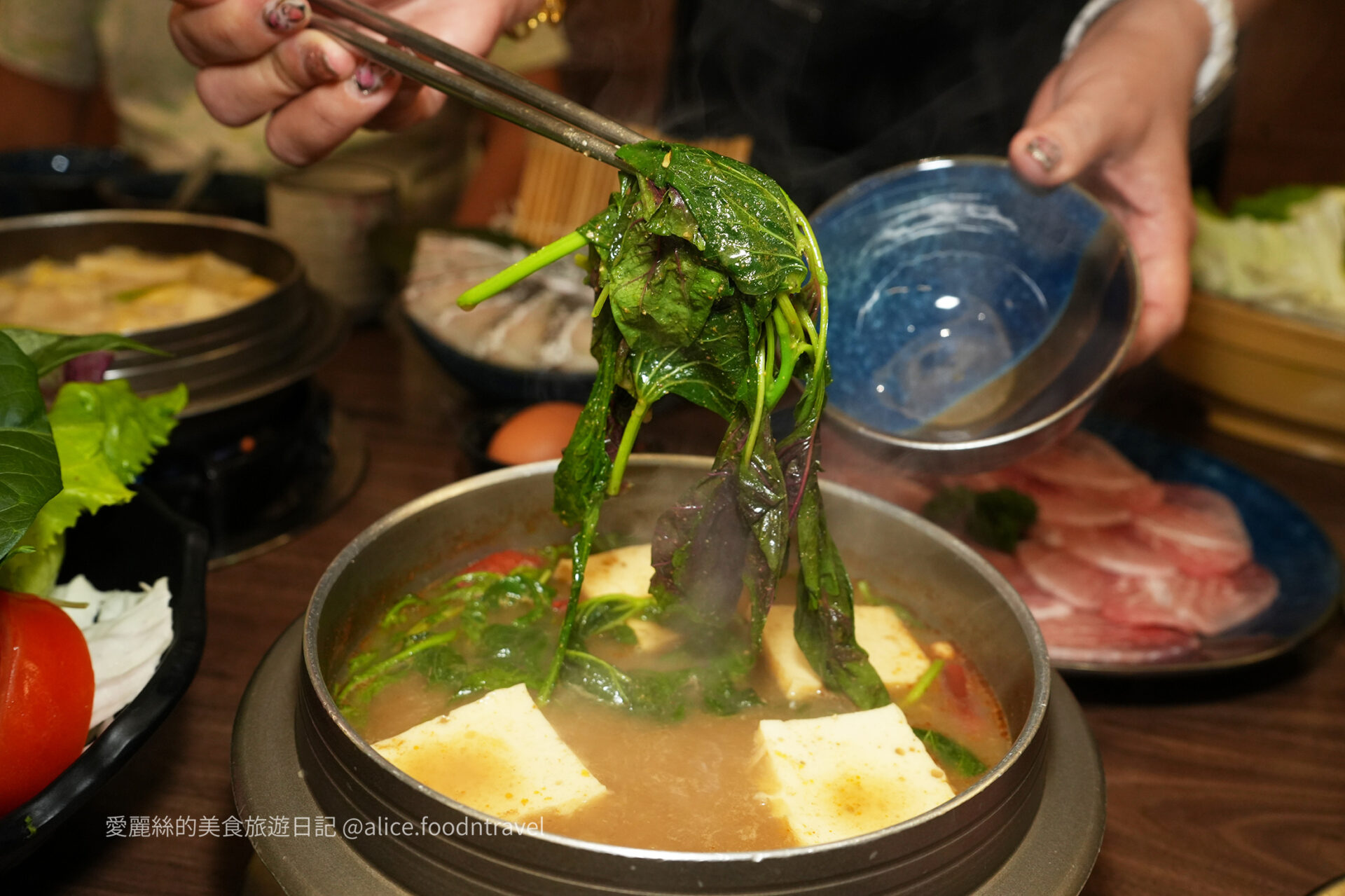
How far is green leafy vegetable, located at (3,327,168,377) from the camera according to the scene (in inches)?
65.2

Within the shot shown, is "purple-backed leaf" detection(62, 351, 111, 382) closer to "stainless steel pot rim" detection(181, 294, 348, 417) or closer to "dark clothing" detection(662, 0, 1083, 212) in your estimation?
"stainless steel pot rim" detection(181, 294, 348, 417)

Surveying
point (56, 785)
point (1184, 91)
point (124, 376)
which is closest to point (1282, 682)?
point (1184, 91)

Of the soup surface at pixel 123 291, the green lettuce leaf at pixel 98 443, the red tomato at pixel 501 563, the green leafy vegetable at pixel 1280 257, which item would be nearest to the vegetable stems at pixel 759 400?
the red tomato at pixel 501 563

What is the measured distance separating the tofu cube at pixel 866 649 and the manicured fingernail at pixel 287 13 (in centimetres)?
130

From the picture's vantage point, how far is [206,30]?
185 centimetres

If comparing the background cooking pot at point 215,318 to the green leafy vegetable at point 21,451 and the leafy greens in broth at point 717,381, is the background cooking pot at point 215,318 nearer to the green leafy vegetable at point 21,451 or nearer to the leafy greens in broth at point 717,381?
the green leafy vegetable at point 21,451

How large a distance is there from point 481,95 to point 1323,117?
17.2ft

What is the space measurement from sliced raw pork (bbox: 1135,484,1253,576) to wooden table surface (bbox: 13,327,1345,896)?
26cm

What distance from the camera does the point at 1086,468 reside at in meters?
2.57

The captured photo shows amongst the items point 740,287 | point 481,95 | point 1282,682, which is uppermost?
point 481,95

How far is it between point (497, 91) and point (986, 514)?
60.9 inches

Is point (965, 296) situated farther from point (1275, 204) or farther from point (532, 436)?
point (1275, 204)

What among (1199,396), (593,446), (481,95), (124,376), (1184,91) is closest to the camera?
(481,95)

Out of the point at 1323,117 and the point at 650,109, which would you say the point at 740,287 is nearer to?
the point at 650,109
